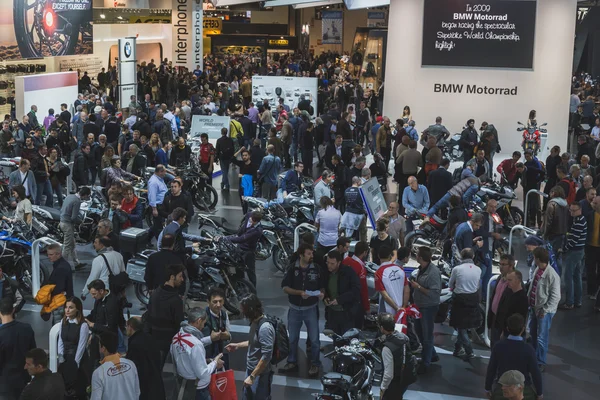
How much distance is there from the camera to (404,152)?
54.2ft

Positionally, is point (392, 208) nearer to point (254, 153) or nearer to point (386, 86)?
point (254, 153)

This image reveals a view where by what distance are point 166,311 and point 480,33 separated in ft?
54.4

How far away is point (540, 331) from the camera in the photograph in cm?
957

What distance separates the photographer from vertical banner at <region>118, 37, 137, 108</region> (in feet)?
81.7

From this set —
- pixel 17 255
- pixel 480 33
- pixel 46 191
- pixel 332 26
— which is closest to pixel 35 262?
pixel 17 255

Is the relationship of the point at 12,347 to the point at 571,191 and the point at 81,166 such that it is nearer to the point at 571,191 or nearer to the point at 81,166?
the point at 571,191

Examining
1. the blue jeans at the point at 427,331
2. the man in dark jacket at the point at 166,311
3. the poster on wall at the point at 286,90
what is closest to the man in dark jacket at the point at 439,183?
the blue jeans at the point at 427,331

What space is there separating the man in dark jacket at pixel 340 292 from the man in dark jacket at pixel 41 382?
324cm

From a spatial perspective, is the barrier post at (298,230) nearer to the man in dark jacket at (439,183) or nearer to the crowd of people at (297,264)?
the crowd of people at (297,264)

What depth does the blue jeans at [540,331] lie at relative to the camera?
31.2 ft

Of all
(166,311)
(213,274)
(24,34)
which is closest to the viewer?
(166,311)

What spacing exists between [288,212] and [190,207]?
193cm

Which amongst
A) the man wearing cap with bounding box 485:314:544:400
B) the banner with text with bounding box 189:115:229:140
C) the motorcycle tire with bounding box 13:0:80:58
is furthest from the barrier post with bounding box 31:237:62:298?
the motorcycle tire with bounding box 13:0:80:58

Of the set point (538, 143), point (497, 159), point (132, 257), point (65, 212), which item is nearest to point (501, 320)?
point (132, 257)
